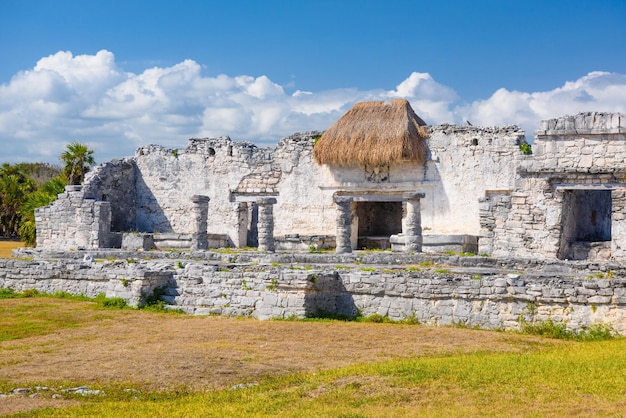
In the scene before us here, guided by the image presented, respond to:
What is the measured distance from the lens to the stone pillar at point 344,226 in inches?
767

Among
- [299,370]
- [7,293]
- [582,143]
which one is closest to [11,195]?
[7,293]

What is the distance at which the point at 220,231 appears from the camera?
83.9 feet

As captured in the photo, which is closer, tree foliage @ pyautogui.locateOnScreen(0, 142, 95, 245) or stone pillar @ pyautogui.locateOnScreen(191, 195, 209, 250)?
stone pillar @ pyautogui.locateOnScreen(191, 195, 209, 250)

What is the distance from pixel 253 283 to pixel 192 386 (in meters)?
5.34

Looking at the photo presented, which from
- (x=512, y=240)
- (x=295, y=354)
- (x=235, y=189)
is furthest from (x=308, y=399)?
(x=235, y=189)

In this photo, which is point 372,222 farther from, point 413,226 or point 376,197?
point 413,226

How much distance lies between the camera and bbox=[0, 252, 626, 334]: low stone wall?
38.1ft

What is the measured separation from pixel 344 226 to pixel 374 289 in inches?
258

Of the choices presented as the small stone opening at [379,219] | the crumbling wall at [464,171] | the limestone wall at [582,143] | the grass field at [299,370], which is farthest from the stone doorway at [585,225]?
the grass field at [299,370]

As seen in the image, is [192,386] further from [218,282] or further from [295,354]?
[218,282]

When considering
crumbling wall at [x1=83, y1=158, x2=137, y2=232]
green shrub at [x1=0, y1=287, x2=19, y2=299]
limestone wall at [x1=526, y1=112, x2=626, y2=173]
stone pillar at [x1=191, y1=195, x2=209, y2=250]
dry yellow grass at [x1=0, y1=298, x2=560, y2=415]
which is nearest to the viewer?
dry yellow grass at [x1=0, y1=298, x2=560, y2=415]

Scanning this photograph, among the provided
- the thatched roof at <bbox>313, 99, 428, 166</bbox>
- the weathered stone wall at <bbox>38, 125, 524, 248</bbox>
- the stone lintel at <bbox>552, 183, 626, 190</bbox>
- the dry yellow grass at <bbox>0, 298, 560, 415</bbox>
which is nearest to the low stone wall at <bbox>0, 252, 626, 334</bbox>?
the dry yellow grass at <bbox>0, 298, 560, 415</bbox>

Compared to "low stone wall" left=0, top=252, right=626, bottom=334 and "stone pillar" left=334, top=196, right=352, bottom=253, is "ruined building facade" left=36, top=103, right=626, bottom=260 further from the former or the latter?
"low stone wall" left=0, top=252, right=626, bottom=334

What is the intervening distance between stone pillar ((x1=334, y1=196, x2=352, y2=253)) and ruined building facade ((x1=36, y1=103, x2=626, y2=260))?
29mm
